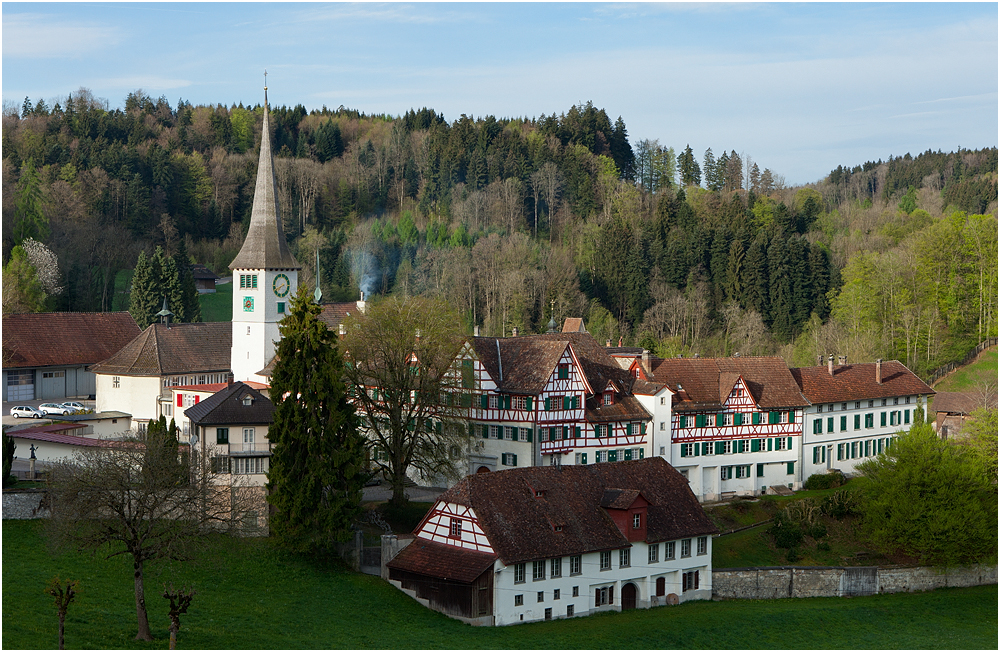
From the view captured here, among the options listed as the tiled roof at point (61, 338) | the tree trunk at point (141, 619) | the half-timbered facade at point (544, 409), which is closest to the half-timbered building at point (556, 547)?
the half-timbered facade at point (544, 409)

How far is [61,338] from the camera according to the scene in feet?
234

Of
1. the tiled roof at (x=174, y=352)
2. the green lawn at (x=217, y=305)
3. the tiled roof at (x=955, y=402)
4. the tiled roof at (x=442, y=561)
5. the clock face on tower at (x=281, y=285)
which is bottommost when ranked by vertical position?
the tiled roof at (x=442, y=561)

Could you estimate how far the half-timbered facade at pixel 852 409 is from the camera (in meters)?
63.2

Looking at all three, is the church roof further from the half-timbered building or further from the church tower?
the half-timbered building

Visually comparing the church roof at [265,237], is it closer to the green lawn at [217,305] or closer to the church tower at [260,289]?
the church tower at [260,289]

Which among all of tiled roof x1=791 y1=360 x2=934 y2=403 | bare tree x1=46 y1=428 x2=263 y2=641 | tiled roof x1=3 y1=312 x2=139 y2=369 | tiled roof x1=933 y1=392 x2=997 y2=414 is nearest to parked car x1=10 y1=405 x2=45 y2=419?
tiled roof x1=3 y1=312 x2=139 y2=369

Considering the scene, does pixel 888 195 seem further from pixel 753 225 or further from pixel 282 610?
pixel 282 610

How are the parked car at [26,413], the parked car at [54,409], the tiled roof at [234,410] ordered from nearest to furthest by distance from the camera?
the tiled roof at [234,410] → the parked car at [26,413] → the parked car at [54,409]

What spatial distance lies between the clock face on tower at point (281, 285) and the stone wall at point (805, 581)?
90.3ft

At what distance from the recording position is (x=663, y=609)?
150ft

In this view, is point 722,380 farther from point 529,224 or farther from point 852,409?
point 529,224

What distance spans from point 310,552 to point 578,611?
994cm

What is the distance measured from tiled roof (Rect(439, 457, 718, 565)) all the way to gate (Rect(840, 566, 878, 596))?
6.36 metres

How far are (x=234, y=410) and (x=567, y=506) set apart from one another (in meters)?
13.5
